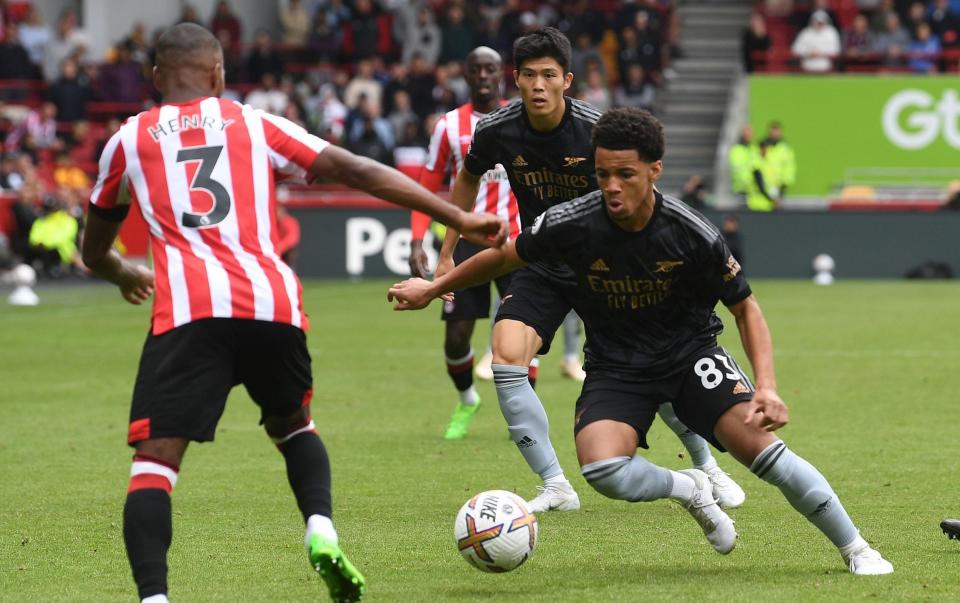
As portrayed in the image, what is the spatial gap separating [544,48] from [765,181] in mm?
19148

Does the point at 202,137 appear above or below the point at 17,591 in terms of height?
above

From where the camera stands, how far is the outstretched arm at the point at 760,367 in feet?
17.7

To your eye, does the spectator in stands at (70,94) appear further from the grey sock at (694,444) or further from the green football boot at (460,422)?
the grey sock at (694,444)

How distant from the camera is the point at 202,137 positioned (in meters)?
5.02

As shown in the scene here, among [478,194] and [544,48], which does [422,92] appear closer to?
[478,194]

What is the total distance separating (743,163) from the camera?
2577cm

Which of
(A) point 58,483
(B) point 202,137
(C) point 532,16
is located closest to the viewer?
(B) point 202,137

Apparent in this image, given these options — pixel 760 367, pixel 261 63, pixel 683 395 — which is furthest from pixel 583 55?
pixel 760 367

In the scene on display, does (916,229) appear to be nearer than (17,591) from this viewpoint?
No

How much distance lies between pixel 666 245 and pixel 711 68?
2484 centimetres

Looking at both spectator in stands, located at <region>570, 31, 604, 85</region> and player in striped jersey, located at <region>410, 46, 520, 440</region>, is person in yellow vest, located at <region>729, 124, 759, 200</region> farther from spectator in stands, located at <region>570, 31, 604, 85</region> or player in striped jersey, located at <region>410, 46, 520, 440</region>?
player in striped jersey, located at <region>410, 46, 520, 440</region>

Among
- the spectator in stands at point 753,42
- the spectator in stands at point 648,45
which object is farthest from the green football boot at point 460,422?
the spectator in stands at point 753,42

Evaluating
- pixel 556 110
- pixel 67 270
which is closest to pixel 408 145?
pixel 67 270

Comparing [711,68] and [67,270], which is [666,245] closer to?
[67,270]
